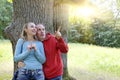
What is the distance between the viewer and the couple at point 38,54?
5.65m

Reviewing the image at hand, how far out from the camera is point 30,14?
6973 mm

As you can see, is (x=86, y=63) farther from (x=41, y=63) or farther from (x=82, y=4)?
(x=41, y=63)

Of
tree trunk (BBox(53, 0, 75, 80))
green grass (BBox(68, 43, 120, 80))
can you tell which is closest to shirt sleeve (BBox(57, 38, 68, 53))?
tree trunk (BBox(53, 0, 75, 80))

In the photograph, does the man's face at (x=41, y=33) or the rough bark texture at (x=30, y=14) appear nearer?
the man's face at (x=41, y=33)

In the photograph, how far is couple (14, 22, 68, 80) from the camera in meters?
5.65

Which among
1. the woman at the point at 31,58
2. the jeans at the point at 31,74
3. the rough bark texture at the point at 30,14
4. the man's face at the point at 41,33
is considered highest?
the rough bark texture at the point at 30,14

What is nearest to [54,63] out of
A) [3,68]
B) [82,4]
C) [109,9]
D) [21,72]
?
[21,72]

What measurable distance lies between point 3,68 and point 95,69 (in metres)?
3.57

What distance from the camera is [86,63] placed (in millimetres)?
14805

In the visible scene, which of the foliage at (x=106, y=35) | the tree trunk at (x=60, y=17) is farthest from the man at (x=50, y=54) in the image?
the foliage at (x=106, y=35)

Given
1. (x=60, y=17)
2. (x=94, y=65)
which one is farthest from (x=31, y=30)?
(x=94, y=65)

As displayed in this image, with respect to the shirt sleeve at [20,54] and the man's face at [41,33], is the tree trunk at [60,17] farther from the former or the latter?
the shirt sleeve at [20,54]

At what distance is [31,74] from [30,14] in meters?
1.72

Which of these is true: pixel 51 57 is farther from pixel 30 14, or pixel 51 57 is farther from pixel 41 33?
pixel 30 14
